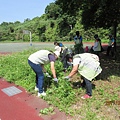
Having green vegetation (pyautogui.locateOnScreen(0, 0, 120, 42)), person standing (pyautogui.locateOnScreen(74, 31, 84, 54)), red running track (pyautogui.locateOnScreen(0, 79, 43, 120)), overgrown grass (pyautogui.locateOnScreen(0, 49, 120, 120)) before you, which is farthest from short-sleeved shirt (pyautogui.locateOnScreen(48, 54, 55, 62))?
person standing (pyautogui.locateOnScreen(74, 31, 84, 54))

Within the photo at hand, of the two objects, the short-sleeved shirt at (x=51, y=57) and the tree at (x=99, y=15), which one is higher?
the tree at (x=99, y=15)

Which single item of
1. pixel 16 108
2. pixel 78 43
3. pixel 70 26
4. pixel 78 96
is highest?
pixel 70 26

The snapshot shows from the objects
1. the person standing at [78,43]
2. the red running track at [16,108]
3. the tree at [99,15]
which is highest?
the tree at [99,15]

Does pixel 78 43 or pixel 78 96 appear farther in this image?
pixel 78 43

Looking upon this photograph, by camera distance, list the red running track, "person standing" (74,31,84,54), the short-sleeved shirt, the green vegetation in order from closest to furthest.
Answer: the red running track, the short-sleeved shirt, "person standing" (74,31,84,54), the green vegetation

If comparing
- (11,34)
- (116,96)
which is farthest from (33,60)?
(11,34)

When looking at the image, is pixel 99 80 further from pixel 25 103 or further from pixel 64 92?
pixel 25 103

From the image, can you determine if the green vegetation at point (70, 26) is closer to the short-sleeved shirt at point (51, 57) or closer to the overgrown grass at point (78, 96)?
the overgrown grass at point (78, 96)

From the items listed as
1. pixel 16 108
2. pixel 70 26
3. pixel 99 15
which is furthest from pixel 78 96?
pixel 70 26

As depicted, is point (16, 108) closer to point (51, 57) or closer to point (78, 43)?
point (51, 57)

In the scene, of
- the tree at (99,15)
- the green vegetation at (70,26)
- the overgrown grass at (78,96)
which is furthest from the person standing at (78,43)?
the overgrown grass at (78,96)

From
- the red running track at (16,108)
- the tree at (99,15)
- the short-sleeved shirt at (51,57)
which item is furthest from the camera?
the tree at (99,15)

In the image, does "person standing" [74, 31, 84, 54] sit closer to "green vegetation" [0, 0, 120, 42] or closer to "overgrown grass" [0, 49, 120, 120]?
"green vegetation" [0, 0, 120, 42]

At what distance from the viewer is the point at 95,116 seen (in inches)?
119
